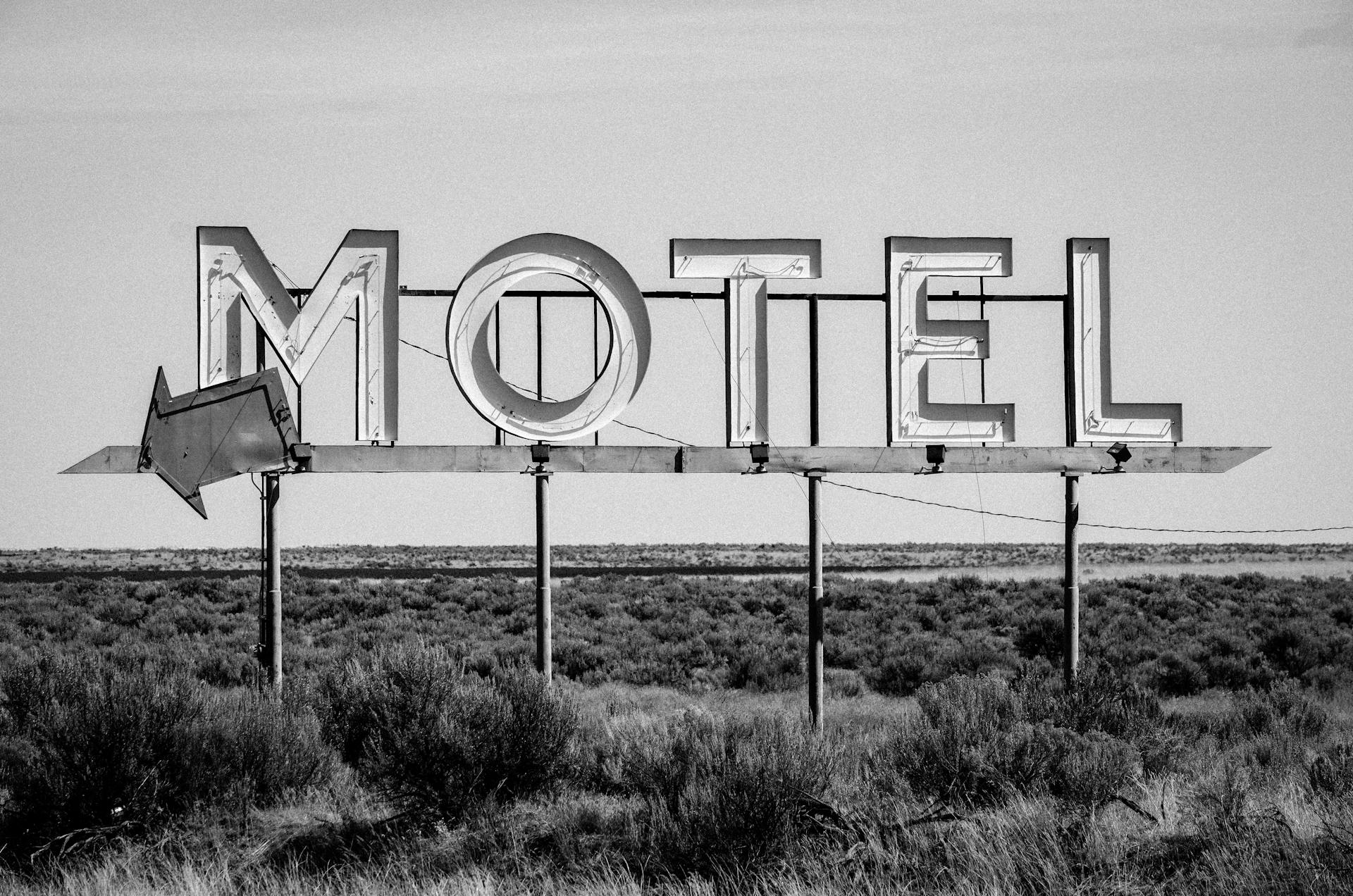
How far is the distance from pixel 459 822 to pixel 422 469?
4890 mm

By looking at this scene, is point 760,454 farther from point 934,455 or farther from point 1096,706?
point 1096,706

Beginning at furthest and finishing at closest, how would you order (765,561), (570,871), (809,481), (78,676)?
(765,561) < (809,481) < (78,676) < (570,871)

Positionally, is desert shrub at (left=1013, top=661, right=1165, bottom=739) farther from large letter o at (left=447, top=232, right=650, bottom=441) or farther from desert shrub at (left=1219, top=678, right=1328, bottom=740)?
large letter o at (left=447, top=232, right=650, bottom=441)

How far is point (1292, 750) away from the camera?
13930 mm

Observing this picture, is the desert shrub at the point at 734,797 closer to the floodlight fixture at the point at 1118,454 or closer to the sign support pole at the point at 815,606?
the sign support pole at the point at 815,606

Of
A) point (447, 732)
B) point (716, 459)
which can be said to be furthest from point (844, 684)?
point (447, 732)

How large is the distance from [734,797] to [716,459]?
18.5ft

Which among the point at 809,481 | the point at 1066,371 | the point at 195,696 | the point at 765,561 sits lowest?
the point at 765,561

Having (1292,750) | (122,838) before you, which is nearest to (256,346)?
(122,838)

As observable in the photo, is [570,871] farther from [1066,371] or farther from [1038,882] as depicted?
[1066,371]

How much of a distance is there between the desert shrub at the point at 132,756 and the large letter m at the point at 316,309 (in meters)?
3.82

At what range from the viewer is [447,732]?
423 inches

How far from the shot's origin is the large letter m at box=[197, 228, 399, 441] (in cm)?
1430

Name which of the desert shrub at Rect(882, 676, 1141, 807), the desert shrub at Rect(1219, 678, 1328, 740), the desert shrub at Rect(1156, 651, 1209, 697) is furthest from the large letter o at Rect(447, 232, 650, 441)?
the desert shrub at Rect(1156, 651, 1209, 697)
